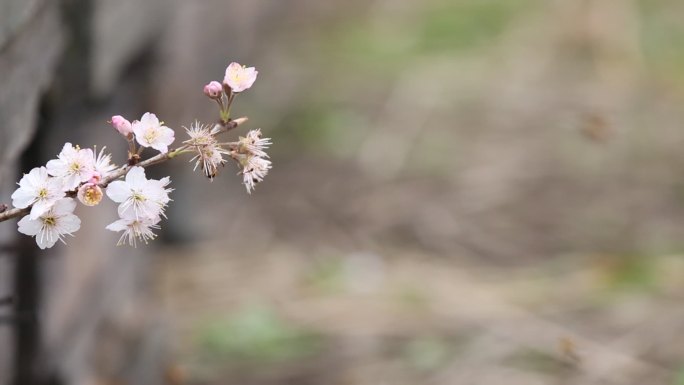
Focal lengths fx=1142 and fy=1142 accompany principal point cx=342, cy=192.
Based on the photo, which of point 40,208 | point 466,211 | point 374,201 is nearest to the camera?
point 40,208

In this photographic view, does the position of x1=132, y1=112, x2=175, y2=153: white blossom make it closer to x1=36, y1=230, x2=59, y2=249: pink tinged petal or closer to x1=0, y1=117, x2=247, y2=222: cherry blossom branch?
x1=0, y1=117, x2=247, y2=222: cherry blossom branch

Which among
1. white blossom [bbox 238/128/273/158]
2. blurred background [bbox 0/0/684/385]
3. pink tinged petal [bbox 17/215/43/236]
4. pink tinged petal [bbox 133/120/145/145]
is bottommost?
pink tinged petal [bbox 17/215/43/236]

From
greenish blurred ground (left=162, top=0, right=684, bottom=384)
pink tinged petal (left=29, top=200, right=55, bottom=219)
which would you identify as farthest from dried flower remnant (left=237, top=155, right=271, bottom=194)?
greenish blurred ground (left=162, top=0, right=684, bottom=384)

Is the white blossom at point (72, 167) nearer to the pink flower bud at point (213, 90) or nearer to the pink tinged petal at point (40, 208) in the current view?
the pink tinged petal at point (40, 208)

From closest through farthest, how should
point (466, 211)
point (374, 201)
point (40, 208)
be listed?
1. point (40, 208)
2. point (466, 211)
3. point (374, 201)

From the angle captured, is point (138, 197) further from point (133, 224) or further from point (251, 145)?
point (251, 145)

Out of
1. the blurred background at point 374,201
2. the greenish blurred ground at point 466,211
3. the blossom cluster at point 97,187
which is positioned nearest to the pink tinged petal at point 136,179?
the blossom cluster at point 97,187

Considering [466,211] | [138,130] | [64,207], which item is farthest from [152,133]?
[466,211]
